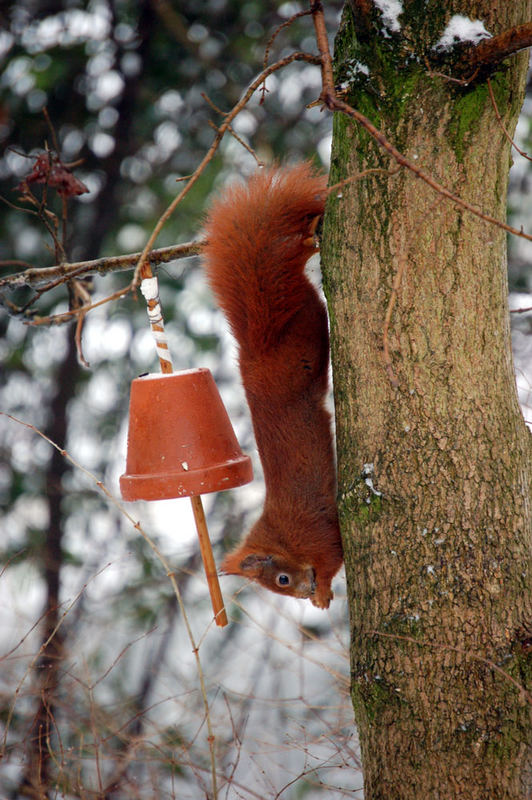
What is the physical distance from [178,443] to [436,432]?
519 millimetres

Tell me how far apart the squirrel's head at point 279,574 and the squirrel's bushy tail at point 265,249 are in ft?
1.81

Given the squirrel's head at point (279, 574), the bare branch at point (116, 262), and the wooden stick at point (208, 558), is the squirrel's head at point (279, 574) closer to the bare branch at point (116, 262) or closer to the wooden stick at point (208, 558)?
the wooden stick at point (208, 558)

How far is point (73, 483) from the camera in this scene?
4.66m

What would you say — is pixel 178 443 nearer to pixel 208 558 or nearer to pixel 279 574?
pixel 208 558

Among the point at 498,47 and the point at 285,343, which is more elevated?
the point at 498,47

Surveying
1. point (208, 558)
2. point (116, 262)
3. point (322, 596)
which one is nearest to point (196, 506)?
point (208, 558)

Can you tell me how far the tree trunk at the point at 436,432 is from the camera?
1257mm

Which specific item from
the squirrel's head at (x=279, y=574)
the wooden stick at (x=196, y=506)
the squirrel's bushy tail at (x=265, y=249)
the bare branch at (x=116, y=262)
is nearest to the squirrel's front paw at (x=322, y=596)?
the squirrel's head at (x=279, y=574)

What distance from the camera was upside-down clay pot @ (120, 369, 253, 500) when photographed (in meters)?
1.43

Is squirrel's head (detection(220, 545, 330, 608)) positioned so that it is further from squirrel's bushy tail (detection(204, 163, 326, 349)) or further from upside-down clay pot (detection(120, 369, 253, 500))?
squirrel's bushy tail (detection(204, 163, 326, 349))

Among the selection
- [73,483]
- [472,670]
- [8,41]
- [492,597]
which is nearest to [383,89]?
[492,597]

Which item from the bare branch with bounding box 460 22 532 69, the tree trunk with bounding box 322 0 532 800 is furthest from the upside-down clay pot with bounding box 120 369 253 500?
the bare branch with bounding box 460 22 532 69

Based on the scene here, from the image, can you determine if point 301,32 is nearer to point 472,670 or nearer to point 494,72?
point 494,72

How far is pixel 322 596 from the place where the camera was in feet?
6.00
